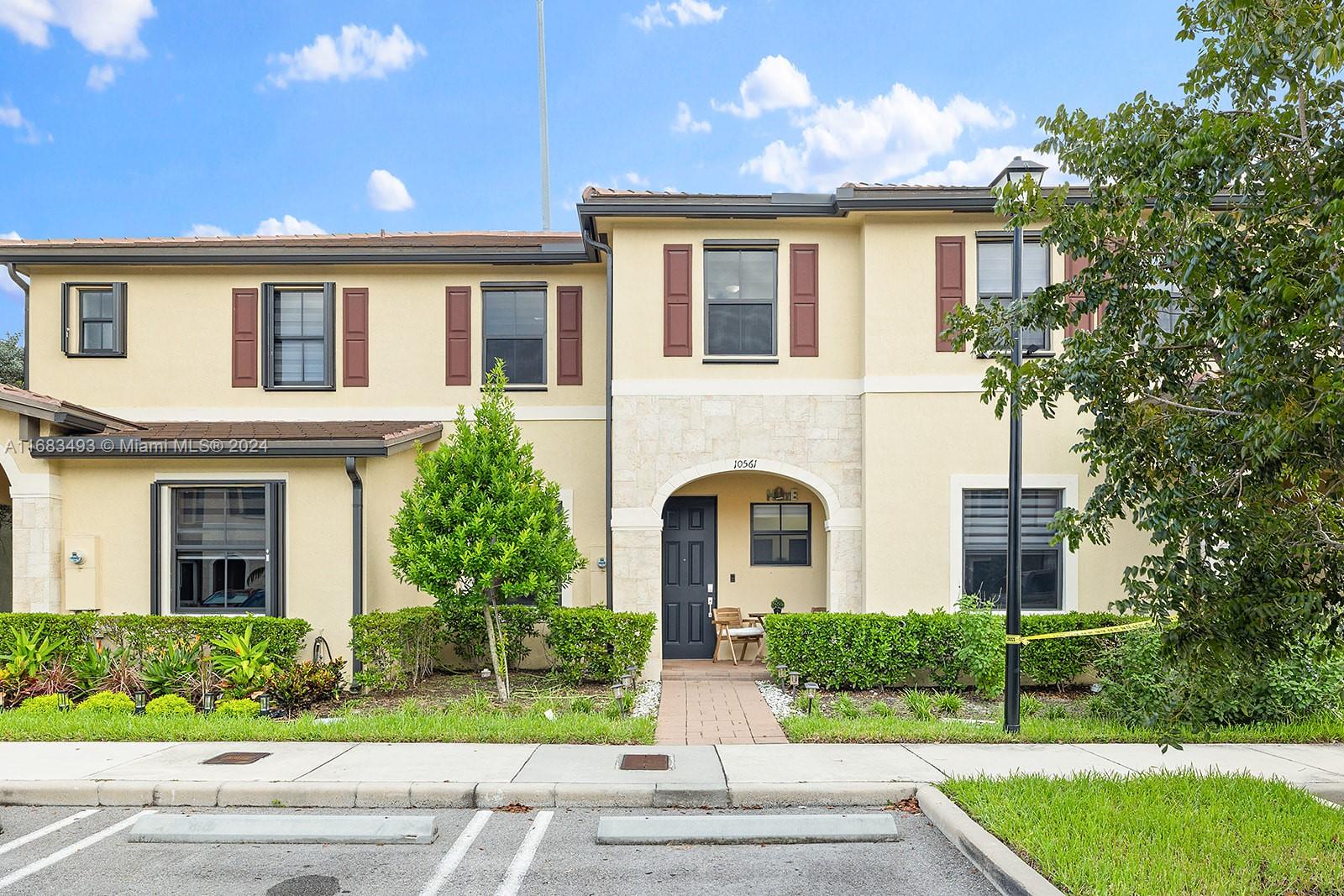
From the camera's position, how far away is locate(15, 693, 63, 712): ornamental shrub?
9.09 m

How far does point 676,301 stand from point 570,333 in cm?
213

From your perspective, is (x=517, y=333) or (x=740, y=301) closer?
(x=740, y=301)

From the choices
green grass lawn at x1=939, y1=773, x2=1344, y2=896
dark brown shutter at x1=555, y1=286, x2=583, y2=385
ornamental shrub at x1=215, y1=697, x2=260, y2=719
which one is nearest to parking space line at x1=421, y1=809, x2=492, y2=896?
green grass lawn at x1=939, y1=773, x2=1344, y2=896

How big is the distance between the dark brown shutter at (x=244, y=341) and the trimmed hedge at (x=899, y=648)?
8.96 m

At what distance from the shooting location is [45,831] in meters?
5.99

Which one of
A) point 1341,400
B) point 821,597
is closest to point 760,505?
point 821,597

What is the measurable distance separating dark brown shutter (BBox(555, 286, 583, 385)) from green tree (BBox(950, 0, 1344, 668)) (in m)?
8.55

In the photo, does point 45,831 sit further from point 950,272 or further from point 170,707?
point 950,272

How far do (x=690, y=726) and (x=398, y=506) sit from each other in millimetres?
5487

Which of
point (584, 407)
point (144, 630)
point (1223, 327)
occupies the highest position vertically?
point (584, 407)

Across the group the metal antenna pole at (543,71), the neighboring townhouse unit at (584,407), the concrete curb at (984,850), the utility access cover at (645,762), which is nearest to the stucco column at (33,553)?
the neighboring townhouse unit at (584,407)

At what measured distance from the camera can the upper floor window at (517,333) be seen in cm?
1306

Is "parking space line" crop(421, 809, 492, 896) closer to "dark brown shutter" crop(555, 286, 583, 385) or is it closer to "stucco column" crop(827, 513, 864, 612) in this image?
"stucco column" crop(827, 513, 864, 612)

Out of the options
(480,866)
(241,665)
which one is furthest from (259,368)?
(480,866)
